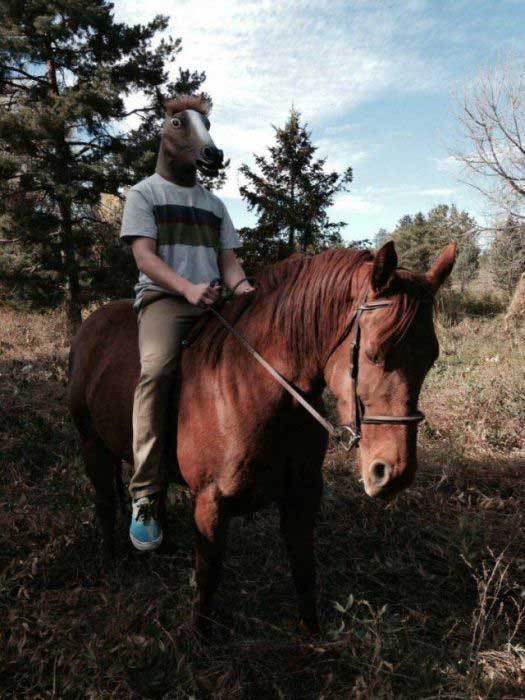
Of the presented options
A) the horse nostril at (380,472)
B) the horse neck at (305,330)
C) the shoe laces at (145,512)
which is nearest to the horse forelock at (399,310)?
the horse neck at (305,330)

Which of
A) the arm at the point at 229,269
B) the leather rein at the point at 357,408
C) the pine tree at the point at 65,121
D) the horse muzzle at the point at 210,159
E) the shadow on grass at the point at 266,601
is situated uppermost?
the pine tree at the point at 65,121

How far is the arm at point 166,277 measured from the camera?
219cm

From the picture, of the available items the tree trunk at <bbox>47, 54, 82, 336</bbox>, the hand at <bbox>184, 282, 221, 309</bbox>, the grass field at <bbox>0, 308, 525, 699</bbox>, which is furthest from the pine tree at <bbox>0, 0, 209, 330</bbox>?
the hand at <bbox>184, 282, 221, 309</bbox>

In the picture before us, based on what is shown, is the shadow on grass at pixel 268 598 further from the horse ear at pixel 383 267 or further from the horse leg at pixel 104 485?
the horse ear at pixel 383 267

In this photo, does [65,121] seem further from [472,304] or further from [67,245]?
[472,304]

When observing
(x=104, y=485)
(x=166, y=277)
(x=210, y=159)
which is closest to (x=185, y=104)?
(x=210, y=159)

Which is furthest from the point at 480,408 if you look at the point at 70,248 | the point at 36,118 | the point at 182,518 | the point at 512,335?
the point at 36,118

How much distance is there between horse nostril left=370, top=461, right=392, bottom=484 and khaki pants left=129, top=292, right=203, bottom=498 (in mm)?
1200

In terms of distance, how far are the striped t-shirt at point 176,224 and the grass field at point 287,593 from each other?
190 centimetres

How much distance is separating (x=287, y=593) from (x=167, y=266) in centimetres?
227

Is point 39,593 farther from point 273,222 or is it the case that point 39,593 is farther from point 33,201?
→ point 273,222

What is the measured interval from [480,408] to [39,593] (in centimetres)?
514

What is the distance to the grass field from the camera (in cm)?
212

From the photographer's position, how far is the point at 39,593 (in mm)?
2900
